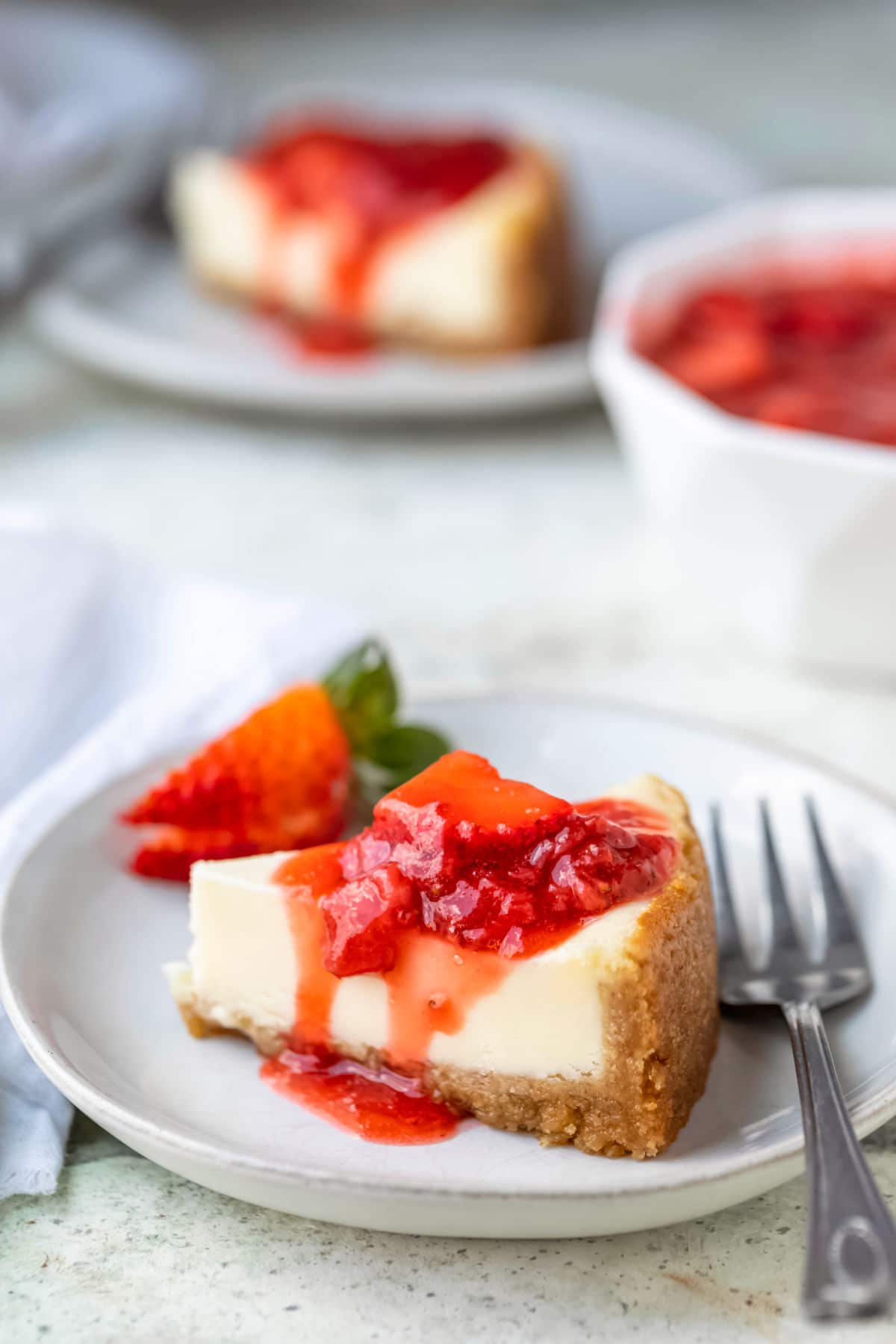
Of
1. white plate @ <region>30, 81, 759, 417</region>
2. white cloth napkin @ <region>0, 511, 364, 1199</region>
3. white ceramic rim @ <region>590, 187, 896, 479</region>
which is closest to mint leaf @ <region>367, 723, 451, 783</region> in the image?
white cloth napkin @ <region>0, 511, 364, 1199</region>

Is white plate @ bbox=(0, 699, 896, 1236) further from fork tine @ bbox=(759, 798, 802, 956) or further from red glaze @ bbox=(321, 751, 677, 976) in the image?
red glaze @ bbox=(321, 751, 677, 976)

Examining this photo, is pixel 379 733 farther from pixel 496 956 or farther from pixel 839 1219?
pixel 839 1219

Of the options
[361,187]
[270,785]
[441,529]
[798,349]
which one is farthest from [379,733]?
[361,187]

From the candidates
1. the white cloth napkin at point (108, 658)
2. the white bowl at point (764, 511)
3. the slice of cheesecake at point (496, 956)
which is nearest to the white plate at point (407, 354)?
the white bowl at point (764, 511)

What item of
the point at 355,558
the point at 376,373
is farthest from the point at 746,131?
the point at 355,558

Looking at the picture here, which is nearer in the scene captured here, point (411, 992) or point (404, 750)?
point (411, 992)

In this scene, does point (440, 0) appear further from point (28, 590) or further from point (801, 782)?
point (801, 782)
